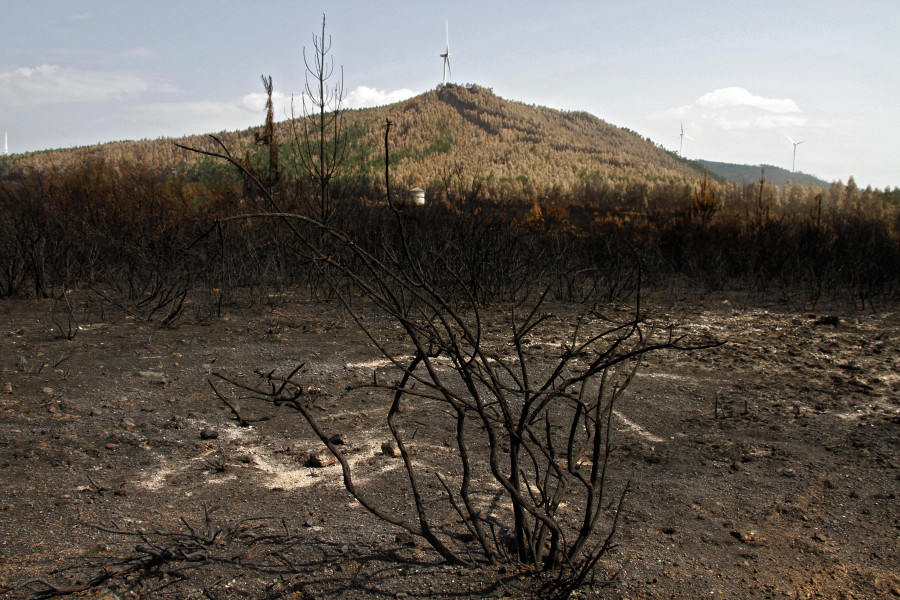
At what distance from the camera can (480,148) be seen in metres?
61.3

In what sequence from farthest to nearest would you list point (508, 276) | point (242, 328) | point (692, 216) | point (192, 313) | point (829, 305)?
point (692, 216) < point (829, 305) < point (508, 276) < point (192, 313) < point (242, 328)

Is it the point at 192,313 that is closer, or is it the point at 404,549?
the point at 404,549

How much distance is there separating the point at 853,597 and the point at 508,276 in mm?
7285

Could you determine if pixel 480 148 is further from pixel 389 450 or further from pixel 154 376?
pixel 389 450

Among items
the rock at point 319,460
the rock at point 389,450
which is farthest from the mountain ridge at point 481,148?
the rock at point 319,460

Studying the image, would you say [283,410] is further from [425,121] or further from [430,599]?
[425,121]

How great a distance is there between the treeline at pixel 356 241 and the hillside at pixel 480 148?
2533 centimetres

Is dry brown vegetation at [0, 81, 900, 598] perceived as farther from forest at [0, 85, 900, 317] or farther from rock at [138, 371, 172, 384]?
rock at [138, 371, 172, 384]

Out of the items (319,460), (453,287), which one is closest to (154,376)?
(319,460)

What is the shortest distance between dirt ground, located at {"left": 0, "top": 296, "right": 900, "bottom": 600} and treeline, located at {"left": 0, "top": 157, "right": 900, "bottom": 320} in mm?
1329

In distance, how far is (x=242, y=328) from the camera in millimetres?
7242

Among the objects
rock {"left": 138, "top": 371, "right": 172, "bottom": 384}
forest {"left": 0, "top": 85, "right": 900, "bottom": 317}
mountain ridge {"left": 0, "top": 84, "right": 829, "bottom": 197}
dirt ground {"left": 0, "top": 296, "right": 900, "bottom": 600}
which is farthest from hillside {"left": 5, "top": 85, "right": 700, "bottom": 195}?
rock {"left": 138, "top": 371, "right": 172, "bottom": 384}

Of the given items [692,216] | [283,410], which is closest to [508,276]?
[283,410]

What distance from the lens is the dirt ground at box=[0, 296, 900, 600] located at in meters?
2.21
